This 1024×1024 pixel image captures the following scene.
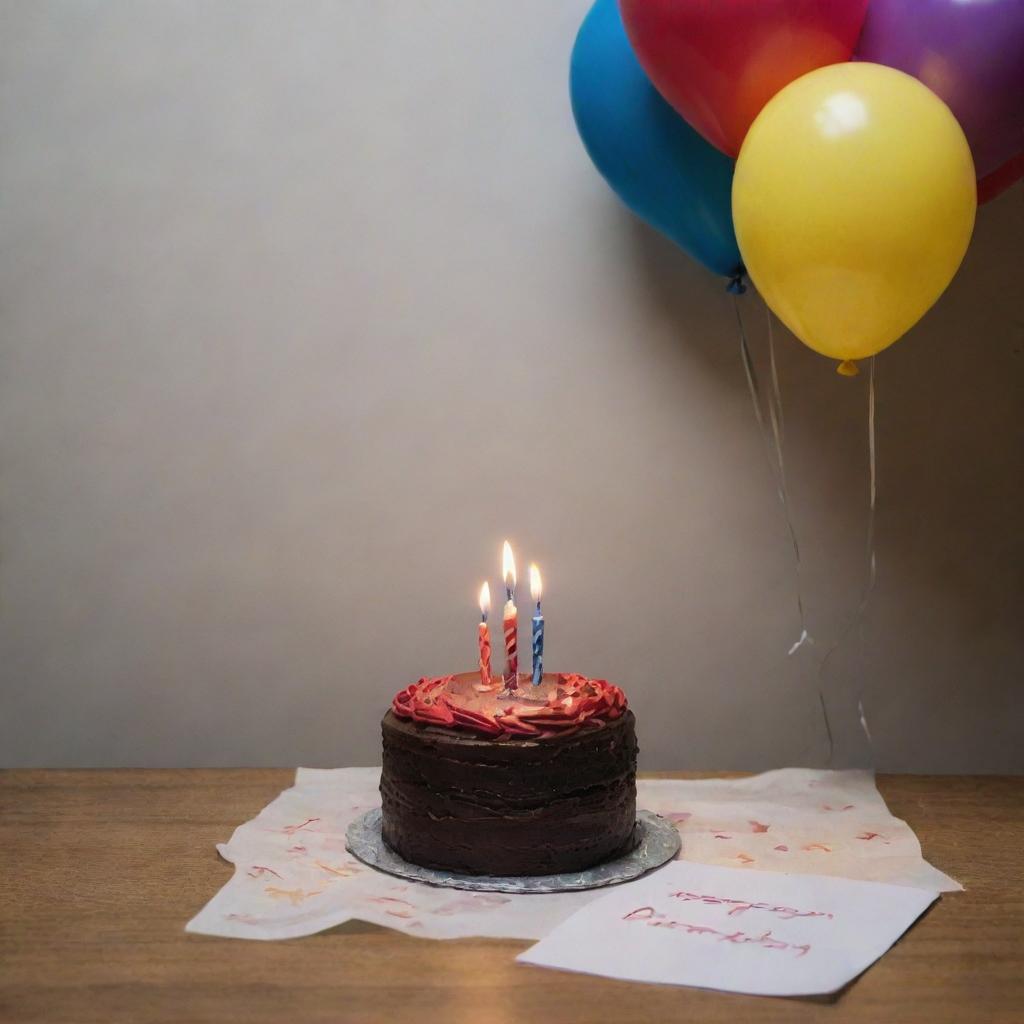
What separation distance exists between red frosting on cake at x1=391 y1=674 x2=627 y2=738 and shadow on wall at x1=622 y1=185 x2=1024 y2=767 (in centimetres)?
50

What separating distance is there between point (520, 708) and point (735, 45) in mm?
652

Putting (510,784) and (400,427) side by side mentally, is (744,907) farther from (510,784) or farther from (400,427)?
(400,427)

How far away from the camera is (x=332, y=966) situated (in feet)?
3.04

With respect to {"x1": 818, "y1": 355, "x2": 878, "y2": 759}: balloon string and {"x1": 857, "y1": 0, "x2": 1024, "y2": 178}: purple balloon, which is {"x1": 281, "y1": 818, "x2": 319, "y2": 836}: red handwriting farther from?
{"x1": 857, "y1": 0, "x2": 1024, "y2": 178}: purple balloon

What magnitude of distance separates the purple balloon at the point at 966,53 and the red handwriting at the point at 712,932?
2.45ft

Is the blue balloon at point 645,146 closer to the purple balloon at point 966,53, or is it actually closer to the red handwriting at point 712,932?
the purple balloon at point 966,53

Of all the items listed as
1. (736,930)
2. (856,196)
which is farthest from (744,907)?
(856,196)

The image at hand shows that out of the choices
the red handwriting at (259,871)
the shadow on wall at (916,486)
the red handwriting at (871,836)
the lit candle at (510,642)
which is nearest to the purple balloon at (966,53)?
the shadow on wall at (916,486)

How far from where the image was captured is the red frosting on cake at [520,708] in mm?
1109

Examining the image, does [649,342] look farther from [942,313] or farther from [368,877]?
[368,877]

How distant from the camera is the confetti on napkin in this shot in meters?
1.01

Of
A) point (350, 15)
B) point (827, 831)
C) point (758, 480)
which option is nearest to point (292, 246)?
point (350, 15)

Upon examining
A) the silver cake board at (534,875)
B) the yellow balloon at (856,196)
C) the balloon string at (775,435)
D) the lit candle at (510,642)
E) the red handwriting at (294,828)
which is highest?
the yellow balloon at (856,196)

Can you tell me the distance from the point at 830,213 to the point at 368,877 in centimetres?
74
